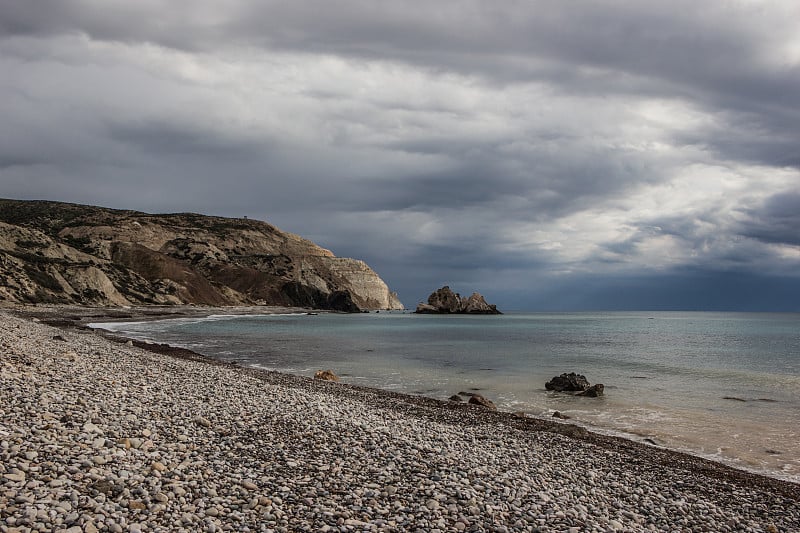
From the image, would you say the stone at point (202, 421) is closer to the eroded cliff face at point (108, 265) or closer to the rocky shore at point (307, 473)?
the rocky shore at point (307, 473)

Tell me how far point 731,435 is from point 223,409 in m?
18.6

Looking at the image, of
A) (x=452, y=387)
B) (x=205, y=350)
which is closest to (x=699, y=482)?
(x=452, y=387)

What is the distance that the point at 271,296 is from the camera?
19662cm

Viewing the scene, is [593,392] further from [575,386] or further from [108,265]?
[108,265]

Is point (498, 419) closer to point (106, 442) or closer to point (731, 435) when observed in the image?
point (731, 435)

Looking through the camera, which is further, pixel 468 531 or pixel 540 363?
pixel 540 363

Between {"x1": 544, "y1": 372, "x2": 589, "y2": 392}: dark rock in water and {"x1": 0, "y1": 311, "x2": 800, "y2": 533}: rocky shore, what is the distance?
1194 cm

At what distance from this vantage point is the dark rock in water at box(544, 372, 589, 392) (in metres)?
29.0

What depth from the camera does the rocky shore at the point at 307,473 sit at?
7.88 metres

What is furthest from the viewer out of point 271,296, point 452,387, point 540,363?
point 271,296

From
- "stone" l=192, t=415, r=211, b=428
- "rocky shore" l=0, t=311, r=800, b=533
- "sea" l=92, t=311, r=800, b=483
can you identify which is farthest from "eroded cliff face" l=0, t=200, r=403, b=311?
"stone" l=192, t=415, r=211, b=428

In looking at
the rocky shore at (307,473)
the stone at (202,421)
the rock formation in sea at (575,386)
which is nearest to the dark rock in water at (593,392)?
the rock formation in sea at (575,386)

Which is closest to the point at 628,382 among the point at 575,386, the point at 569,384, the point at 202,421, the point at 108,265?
the point at 575,386

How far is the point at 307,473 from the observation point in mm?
10117
